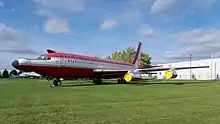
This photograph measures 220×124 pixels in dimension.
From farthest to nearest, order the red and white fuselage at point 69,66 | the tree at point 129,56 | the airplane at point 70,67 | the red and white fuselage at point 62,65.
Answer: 1. the tree at point 129,56
2. the airplane at point 70,67
3. the red and white fuselage at point 69,66
4. the red and white fuselage at point 62,65

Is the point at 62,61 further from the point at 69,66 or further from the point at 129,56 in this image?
the point at 129,56

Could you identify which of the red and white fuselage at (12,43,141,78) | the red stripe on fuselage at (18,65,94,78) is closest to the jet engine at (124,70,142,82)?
the red and white fuselage at (12,43,141,78)

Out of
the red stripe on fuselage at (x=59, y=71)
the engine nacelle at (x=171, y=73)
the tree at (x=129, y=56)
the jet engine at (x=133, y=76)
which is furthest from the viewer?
the tree at (x=129, y=56)

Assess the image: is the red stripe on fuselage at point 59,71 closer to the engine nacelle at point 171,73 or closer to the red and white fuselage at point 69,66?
the red and white fuselage at point 69,66

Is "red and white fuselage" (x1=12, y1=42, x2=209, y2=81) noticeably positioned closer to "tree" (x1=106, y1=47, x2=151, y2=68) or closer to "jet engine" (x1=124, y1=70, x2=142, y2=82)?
"jet engine" (x1=124, y1=70, x2=142, y2=82)

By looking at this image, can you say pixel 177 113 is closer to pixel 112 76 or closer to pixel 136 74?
pixel 136 74

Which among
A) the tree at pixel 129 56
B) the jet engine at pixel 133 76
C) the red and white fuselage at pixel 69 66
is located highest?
the tree at pixel 129 56

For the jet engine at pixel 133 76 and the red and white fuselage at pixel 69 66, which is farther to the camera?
the jet engine at pixel 133 76

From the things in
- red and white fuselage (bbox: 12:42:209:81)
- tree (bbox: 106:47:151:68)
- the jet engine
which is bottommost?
the jet engine

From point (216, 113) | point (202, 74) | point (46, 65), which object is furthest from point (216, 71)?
point (216, 113)

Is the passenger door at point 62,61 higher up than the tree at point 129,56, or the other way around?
the tree at point 129,56

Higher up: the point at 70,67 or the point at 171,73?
the point at 70,67

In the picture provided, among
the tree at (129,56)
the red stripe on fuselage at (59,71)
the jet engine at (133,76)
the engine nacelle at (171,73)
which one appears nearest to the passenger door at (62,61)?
the red stripe on fuselage at (59,71)

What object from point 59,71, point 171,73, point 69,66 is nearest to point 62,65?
point 59,71
